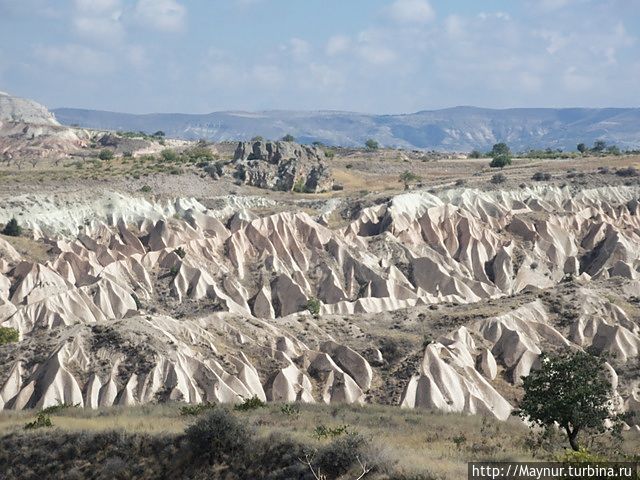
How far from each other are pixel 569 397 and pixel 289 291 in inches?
1768

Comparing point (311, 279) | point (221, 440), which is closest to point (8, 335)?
point (311, 279)

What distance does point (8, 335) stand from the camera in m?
51.2

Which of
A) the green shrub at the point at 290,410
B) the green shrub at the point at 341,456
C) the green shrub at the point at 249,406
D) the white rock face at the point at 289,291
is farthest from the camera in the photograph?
the white rock face at the point at 289,291

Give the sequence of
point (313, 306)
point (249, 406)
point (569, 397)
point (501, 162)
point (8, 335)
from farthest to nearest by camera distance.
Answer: point (501, 162)
point (313, 306)
point (8, 335)
point (249, 406)
point (569, 397)

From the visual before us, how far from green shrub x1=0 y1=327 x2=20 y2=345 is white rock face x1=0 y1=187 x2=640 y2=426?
1925mm

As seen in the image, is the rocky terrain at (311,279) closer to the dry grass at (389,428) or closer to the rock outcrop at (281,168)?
the rock outcrop at (281,168)

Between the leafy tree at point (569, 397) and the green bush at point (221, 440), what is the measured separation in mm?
8235

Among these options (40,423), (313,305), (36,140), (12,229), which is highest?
(40,423)

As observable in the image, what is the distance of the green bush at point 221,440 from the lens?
78.6 feet

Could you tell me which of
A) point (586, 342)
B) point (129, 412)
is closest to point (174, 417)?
point (129, 412)

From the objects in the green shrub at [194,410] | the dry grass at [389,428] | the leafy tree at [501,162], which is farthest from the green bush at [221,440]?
the leafy tree at [501,162]

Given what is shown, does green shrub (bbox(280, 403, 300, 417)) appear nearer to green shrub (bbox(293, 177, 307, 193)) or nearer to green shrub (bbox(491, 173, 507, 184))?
green shrub (bbox(293, 177, 307, 193))

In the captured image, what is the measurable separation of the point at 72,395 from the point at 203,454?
17.4 meters

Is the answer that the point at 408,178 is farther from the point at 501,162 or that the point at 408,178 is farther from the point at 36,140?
the point at 36,140
